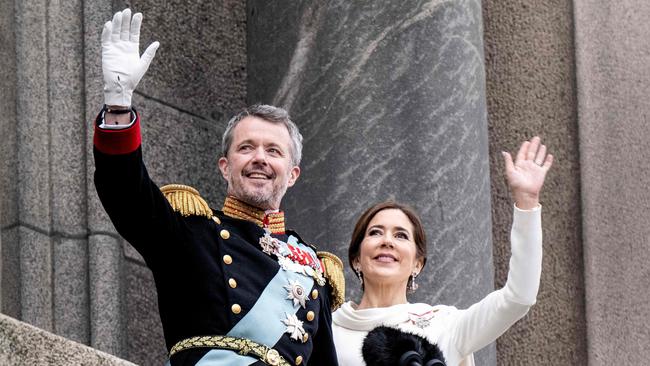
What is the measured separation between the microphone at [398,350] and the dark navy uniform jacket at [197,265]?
19 cm

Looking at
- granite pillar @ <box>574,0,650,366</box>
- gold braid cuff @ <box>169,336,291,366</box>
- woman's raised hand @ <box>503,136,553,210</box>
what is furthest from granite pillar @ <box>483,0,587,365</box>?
gold braid cuff @ <box>169,336,291,366</box>

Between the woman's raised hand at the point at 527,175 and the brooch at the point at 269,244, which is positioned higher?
the woman's raised hand at the point at 527,175

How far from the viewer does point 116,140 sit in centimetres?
532

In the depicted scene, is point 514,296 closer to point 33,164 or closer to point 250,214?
point 250,214

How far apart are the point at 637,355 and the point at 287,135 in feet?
8.80

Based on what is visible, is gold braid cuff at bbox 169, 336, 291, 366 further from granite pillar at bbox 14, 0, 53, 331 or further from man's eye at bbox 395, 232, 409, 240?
granite pillar at bbox 14, 0, 53, 331

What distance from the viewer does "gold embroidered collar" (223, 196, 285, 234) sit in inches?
228

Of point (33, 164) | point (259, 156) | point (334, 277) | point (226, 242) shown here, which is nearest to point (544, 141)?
point (33, 164)

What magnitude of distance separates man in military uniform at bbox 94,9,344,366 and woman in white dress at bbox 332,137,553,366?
0.29 metres

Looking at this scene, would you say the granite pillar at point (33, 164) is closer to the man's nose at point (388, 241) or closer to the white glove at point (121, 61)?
the man's nose at point (388, 241)

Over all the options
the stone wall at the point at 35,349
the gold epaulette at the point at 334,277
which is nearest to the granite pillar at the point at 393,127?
the gold epaulette at the point at 334,277

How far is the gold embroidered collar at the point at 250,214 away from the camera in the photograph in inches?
228

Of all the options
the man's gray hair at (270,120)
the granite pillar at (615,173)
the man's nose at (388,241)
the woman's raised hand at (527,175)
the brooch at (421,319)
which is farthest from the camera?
the granite pillar at (615,173)

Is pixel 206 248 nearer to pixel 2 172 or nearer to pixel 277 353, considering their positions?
pixel 277 353
